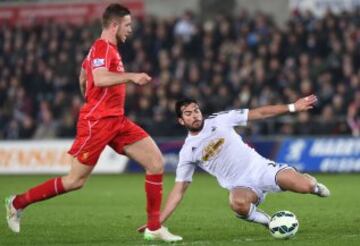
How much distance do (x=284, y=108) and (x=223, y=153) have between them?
0.99 metres

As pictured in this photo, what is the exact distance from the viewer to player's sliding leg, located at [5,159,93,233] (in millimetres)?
10492

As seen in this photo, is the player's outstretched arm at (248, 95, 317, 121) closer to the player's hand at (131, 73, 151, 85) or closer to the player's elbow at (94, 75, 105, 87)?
the player's hand at (131, 73, 151, 85)

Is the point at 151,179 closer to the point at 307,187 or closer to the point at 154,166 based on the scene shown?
the point at 154,166

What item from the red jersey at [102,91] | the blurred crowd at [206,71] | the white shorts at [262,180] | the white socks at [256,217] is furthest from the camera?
the blurred crowd at [206,71]

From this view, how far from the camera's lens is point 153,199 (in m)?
10.6

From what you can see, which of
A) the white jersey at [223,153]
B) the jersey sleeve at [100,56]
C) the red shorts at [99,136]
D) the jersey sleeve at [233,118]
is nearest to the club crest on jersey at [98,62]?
the jersey sleeve at [100,56]

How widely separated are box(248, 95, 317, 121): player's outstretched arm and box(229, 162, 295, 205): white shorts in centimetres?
65

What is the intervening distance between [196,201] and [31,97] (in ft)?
41.9

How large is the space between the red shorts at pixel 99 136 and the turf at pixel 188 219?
3.06ft

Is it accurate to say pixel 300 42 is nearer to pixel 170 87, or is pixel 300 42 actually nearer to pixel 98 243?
pixel 170 87

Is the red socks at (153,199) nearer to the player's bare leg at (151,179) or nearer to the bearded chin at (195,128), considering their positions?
the player's bare leg at (151,179)

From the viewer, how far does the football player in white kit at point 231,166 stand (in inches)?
428

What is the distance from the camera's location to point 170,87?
25609mm

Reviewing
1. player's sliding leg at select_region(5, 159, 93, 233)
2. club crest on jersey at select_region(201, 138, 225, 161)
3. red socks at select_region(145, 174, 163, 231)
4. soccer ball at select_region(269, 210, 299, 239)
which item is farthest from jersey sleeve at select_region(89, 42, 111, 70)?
soccer ball at select_region(269, 210, 299, 239)
